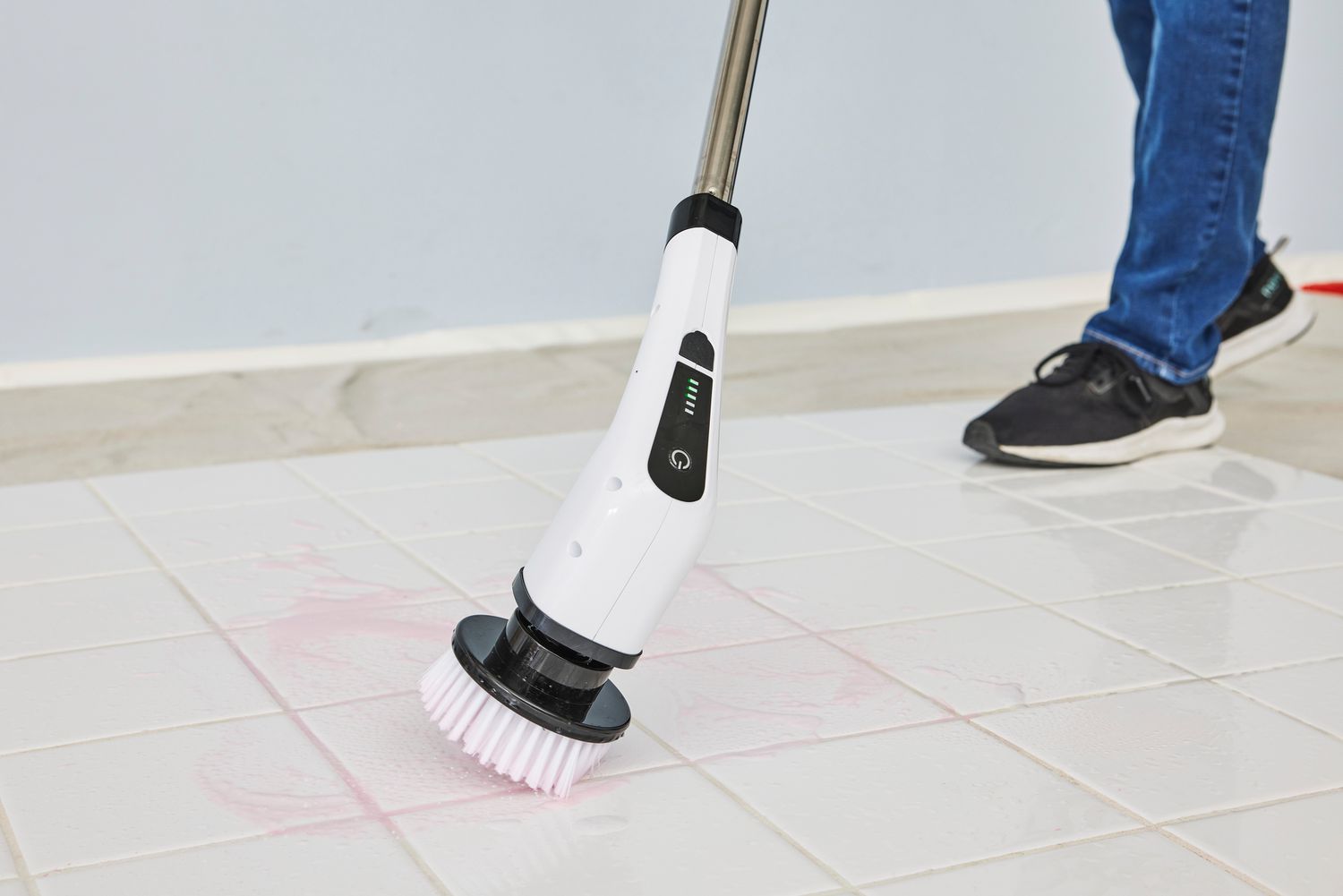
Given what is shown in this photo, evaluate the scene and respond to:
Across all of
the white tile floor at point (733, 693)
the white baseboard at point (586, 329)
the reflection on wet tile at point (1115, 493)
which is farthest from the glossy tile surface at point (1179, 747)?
the white baseboard at point (586, 329)

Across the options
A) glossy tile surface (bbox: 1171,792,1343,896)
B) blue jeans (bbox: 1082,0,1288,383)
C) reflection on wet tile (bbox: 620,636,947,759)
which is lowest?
reflection on wet tile (bbox: 620,636,947,759)

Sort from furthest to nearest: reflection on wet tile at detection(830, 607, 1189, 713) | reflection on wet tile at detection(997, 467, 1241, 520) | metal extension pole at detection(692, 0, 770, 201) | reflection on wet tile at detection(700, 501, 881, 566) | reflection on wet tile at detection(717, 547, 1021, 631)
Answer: reflection on wet tile at detection(997, 467, 1241, 520) < reflection on wet tile at detection(700, 501, 881, 566) < reflection on wet tile at detection(717, 547, 1021, 631) < reflection on wet tile at detection(830, 607, 1189, 713) < metal extension pole at detection(692, 0, 770, 201)

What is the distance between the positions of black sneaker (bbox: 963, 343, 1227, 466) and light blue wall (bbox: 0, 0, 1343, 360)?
2.34 feet

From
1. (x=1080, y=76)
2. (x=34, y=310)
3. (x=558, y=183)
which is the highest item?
(x=1080, y=76)

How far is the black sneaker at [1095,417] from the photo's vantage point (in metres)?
1.24

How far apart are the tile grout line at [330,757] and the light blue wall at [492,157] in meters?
0.77

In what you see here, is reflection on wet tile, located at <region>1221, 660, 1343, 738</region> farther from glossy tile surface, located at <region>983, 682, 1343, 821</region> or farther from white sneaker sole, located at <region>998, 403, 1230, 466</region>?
white sneaker sole, located at <region>998, 403, 1230, 466</region>

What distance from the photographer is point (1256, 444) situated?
4.47ft

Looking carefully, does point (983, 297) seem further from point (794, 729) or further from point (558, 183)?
point (794, 729)

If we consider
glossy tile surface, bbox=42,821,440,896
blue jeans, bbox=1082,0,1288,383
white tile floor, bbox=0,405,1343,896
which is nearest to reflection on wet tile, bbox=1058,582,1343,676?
white tile floor, bbox=0,405,1343,896

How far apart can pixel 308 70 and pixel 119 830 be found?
1.18 metres

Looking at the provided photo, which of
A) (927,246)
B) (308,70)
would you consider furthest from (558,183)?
(927,246)

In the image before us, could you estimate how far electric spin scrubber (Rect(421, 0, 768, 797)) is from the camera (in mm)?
603

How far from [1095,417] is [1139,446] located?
5cm
